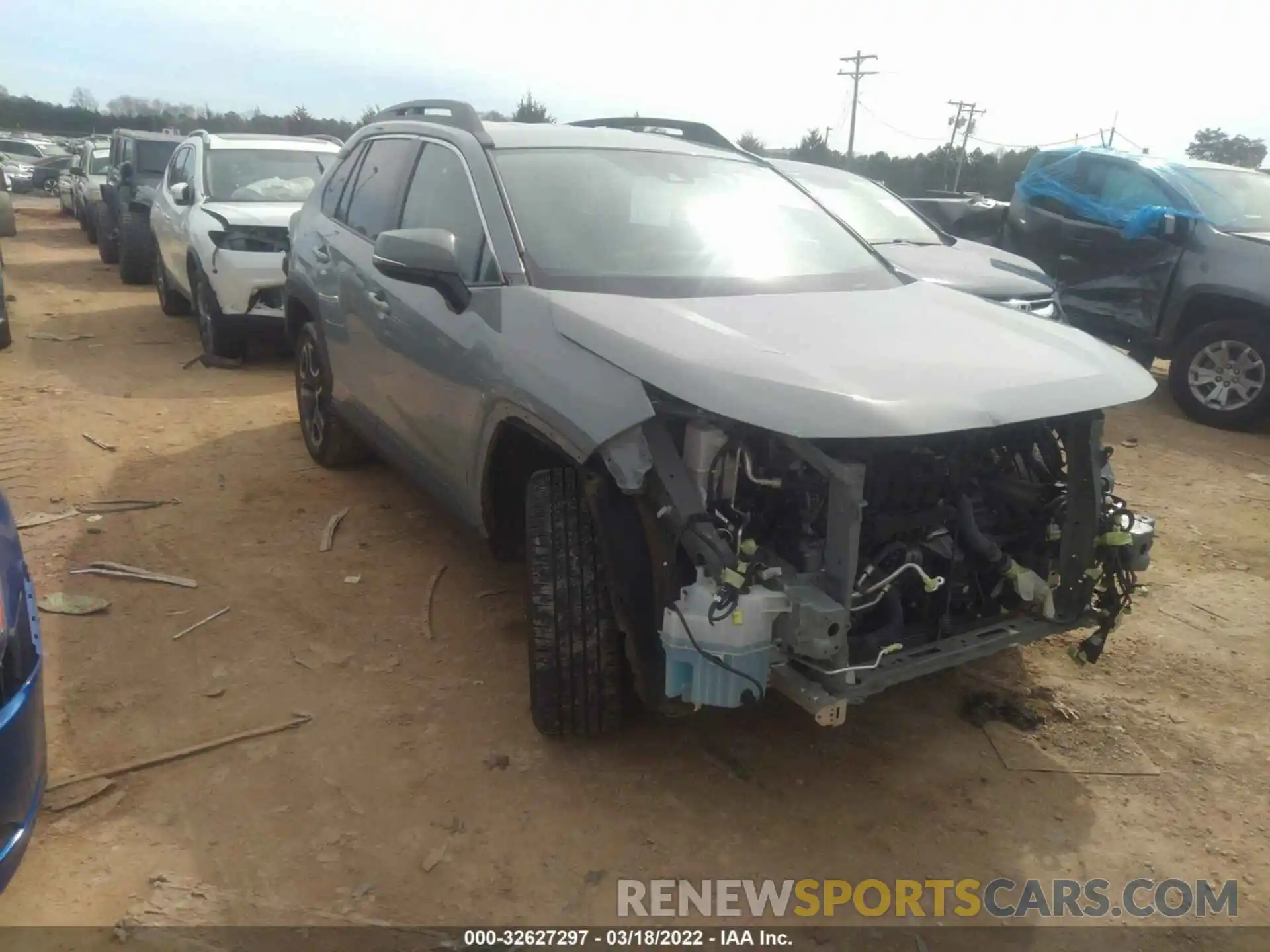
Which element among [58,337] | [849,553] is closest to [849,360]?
[849,553]

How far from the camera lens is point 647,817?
108 inches

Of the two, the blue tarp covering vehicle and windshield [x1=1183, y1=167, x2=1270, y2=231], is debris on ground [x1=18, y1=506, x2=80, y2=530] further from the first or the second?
windshield [x1=1183, y1=167, x2=1270, y2=231]

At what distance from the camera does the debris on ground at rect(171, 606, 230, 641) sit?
3638 millimetres

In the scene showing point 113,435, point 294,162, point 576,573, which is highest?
point 294,162

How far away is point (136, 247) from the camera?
454 inches

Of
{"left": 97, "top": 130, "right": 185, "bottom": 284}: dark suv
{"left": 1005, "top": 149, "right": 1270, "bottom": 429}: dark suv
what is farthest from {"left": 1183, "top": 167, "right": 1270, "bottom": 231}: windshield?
{"left": 97, "top": 130, "right": 185, "bottom": 284}: dark suv

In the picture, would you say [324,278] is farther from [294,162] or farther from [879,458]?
[294,162]

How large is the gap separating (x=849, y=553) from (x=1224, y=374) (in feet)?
20.1

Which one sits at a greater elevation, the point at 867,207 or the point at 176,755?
the point at 867,207

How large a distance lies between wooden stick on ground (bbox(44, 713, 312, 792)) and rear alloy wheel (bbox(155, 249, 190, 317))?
7.56 m

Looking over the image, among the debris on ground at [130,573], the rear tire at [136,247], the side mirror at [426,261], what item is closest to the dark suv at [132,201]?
the rear tire at [136,247]

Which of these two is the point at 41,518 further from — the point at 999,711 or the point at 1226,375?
the point at 1226,375

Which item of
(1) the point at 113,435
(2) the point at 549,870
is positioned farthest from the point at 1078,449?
(1) the point at 113,435

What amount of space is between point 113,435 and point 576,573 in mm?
4350
